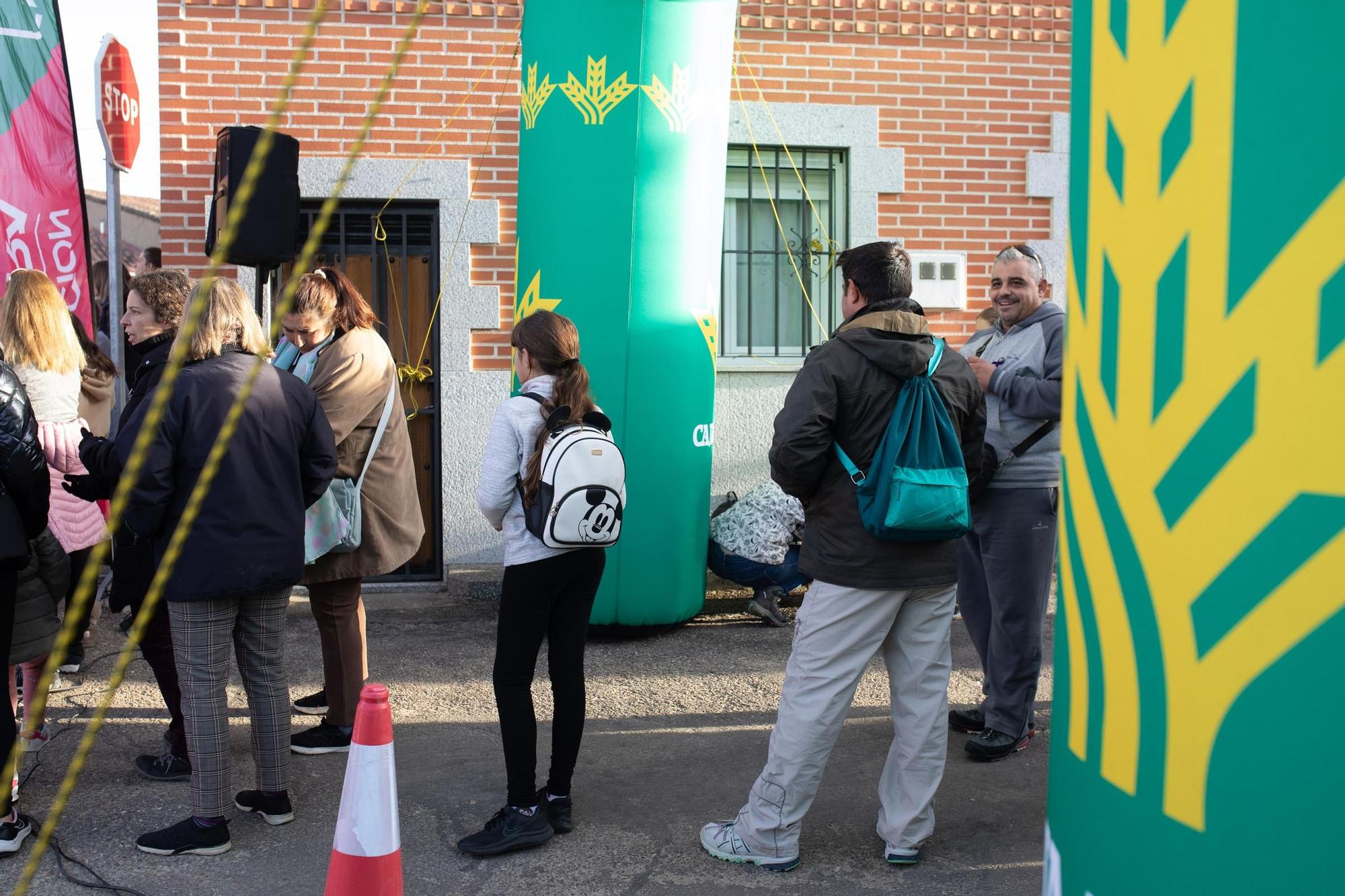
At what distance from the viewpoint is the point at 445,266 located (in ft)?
23.1

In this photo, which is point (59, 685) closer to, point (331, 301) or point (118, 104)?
point (331, 301)

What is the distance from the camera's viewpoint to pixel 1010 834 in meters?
3.55

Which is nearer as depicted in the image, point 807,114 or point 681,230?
point 681,230

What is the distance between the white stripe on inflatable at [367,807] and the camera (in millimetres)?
2734

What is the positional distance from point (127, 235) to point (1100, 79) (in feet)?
85.7

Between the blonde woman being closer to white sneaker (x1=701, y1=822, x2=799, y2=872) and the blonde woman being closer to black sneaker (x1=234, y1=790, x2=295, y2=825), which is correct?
black sneaker (x1=234, y1=790, x2=295, y2=825)

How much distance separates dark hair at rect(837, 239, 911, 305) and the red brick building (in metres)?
3.99

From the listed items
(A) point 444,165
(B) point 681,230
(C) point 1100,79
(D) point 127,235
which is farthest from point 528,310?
(D) point 127,235

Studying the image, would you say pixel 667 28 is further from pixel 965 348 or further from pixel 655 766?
pixel 655 766

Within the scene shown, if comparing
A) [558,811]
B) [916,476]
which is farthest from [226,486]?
[916,476]

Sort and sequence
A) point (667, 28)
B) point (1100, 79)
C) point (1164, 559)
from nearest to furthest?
point (1164, 559) < point (1100, 79) < point (667, 28)

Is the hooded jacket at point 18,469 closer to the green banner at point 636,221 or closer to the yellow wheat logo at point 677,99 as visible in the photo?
the green banner at point 636,221

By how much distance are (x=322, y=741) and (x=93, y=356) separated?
2191 millimetres

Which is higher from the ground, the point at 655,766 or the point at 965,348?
the point at 965,348
